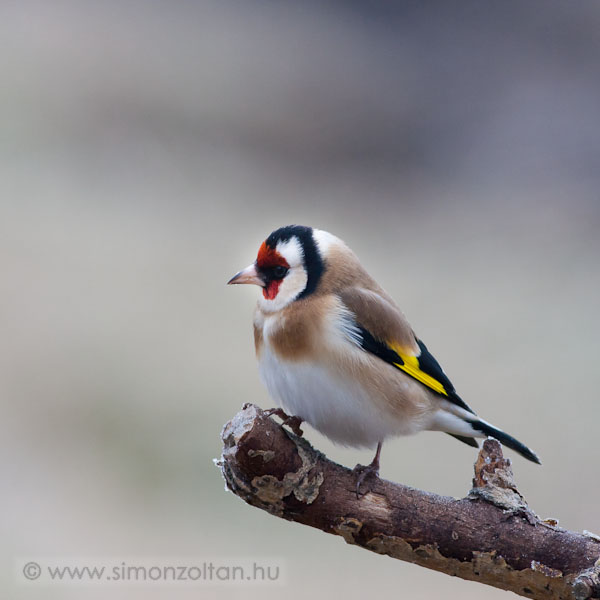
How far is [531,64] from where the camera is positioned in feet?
38.0

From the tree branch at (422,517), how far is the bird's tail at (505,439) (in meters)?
0.38

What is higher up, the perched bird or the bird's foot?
the perched bird

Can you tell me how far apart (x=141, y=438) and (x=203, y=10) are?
7.55 metres

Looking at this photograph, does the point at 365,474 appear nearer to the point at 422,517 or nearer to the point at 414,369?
the point at 422,517

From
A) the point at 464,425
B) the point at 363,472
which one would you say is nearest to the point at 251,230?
the point at 464,425

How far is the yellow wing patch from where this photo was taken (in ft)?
9.77

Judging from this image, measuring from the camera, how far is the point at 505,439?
9.86ft

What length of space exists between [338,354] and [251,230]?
24.0ft

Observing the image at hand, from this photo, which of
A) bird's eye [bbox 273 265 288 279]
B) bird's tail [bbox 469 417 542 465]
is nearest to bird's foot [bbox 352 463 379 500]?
bird's tail [bbox 469 417 542 465]

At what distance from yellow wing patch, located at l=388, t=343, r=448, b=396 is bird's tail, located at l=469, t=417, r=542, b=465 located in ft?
0.54

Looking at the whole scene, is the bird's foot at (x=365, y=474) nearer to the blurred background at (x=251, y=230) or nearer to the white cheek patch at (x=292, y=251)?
the white cheek patch at (x=292, y=251)

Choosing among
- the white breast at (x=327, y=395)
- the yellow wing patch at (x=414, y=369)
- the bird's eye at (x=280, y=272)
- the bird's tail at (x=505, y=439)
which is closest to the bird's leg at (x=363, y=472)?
the white breast at (x=327, y=395)

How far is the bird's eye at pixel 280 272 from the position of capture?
295cm

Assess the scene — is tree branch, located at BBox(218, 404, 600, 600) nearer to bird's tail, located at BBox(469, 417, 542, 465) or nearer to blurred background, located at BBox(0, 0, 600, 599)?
bird's tail, located at BBox(469, 417, 542, 465)
